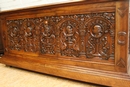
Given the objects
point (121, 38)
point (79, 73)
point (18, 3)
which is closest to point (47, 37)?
point (79, 73)

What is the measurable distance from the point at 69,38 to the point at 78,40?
0.29 feet

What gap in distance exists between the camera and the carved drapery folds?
2.91 feet

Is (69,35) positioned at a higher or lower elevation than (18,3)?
lower

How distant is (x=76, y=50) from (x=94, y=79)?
0.27 metres

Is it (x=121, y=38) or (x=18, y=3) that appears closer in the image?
(x=121, y=38)

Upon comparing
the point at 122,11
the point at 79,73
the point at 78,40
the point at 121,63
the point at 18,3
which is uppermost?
the point at 18,3

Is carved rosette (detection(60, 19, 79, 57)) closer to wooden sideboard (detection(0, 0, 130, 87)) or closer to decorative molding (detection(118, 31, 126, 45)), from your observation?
wooden sideboard (detection(0, 0, 130, 87))

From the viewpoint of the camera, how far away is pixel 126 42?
2.67 ft

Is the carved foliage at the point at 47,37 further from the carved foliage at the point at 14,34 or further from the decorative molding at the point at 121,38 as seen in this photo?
the decorative molding at the point at 121,38

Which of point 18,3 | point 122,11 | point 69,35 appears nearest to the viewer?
point 122,11

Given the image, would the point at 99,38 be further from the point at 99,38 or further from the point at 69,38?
the point at 69,38

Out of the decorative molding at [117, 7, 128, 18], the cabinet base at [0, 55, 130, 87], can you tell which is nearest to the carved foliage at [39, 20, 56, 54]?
the cabinet base at [0, 55, 130, 87]

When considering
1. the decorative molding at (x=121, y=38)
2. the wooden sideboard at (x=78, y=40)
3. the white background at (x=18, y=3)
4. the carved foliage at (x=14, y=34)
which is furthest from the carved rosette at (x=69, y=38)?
the white background at (x=18, y=3)

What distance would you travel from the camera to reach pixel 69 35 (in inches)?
40.9
